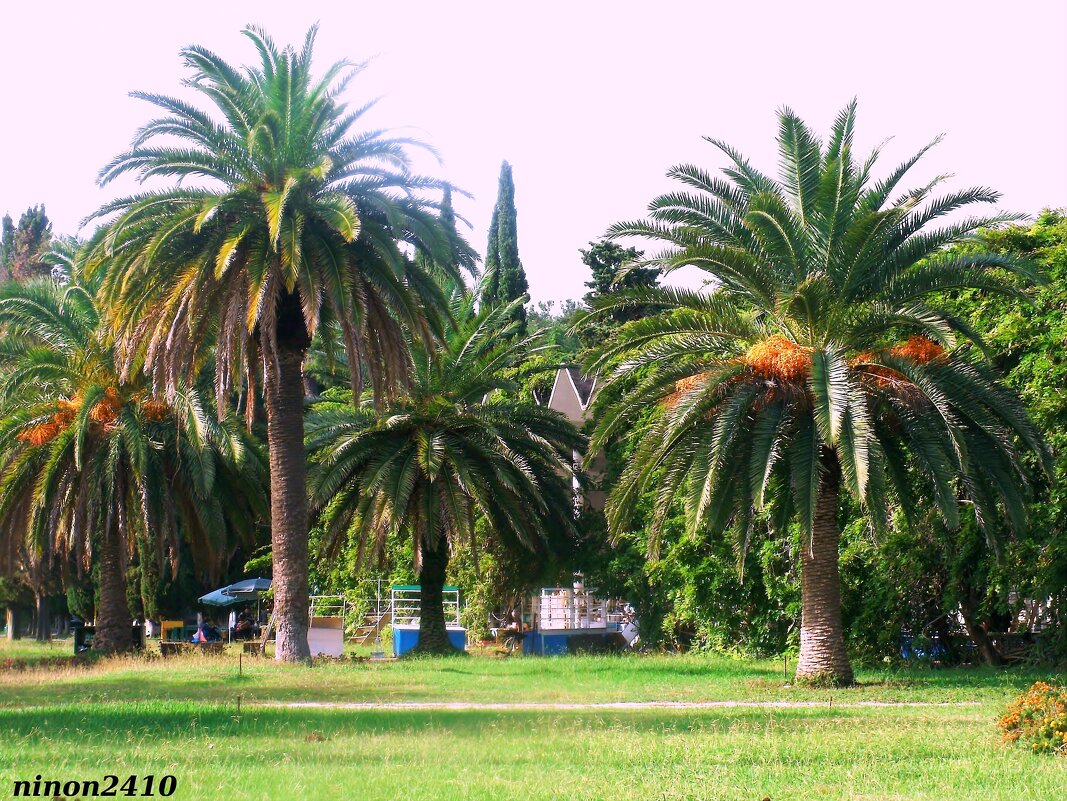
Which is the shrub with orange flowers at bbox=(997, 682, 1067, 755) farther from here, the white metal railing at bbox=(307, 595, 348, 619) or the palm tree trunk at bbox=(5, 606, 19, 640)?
the palm tree trunk at bbox=(5, 606, 19, 640)

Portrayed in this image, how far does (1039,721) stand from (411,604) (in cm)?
2428

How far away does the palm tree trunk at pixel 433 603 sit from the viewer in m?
27.8

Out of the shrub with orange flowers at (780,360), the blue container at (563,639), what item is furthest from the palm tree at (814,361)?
the blue container at (563,639)

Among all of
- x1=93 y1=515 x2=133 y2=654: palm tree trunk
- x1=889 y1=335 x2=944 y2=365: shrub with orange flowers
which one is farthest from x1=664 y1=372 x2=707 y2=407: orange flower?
x1=93 y1=515 x2=133 y2=654: palm tree trunk

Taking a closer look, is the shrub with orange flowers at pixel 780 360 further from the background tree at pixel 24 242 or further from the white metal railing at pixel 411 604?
the background tree at pixel 24 242

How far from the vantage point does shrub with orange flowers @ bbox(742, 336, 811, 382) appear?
58.4 feet

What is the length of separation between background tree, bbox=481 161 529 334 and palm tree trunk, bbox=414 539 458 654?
79.8 feet

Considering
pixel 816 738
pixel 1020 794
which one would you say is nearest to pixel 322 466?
pixel 816 738

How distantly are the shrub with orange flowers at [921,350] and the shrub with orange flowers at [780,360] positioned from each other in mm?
1530

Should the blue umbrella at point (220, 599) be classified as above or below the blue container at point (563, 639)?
above

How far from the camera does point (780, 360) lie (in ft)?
58.3

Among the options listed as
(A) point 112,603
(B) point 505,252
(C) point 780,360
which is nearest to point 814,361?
(C) point 780,360

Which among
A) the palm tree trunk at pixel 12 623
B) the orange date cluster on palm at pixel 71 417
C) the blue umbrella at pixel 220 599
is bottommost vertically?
the palm tree trunk at pixel 12 623

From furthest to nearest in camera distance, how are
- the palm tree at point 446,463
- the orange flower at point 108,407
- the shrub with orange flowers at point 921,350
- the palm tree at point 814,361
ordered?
the orange flower at point 108,407, the palm tree at point 446,463, the shrub with orange flowers at point 921,350, the palm tree at point 814,361
